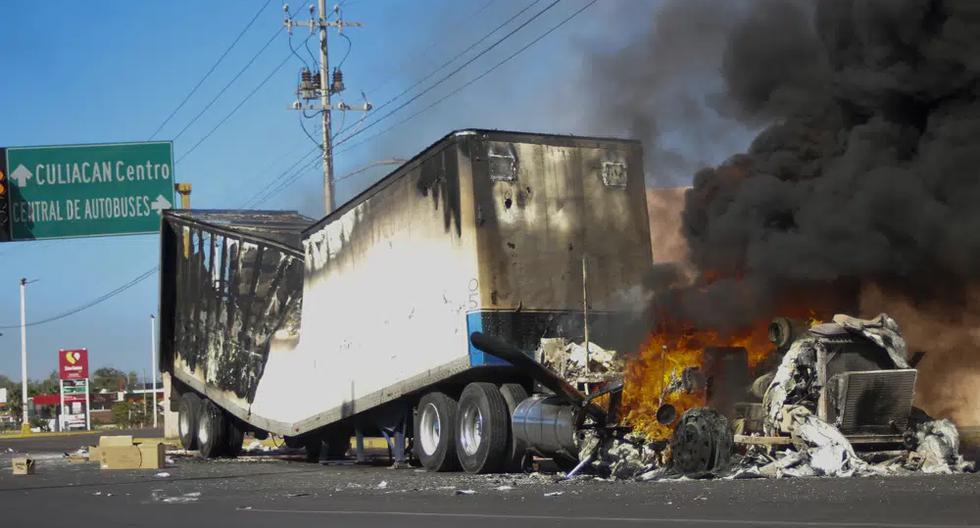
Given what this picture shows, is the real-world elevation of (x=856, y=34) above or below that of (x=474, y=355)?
above

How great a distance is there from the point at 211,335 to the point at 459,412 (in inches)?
385

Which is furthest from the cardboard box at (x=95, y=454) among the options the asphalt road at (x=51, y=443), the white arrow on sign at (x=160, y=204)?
the asphalt road at (x=51, y=443)

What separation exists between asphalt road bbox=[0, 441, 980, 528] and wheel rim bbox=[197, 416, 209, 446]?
25.7 ft

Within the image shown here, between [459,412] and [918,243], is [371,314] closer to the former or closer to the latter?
[459,412]

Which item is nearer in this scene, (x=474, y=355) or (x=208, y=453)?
(x=474, y=355)

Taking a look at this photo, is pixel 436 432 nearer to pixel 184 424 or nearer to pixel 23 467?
pixel 23 467

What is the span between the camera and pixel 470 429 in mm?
16750

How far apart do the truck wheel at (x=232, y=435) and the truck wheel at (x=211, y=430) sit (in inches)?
3.6

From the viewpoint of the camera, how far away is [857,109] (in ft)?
48.7

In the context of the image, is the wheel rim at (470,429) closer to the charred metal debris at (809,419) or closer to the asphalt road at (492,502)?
the asphalt road at (492,502)

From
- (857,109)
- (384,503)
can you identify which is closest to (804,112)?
(857,109)

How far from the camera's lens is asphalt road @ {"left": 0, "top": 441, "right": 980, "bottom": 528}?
10242mm

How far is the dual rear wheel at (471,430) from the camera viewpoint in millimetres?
16188

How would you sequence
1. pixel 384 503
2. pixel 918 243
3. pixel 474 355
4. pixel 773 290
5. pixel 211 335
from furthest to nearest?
pixel 211 335, pixel 474 355, pixel 773 290, pixel 918 243, pixel 384 503
